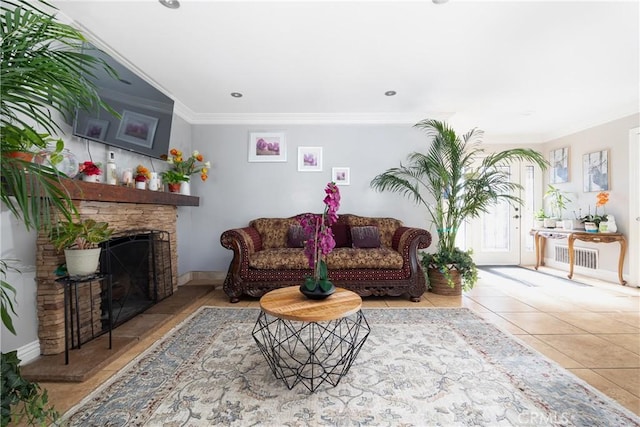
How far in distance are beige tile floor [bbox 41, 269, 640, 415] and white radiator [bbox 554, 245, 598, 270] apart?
0.35 m

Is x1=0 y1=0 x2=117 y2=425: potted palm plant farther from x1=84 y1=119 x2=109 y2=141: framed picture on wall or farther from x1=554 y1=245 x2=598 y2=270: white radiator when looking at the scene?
x1=554 y1=245 x2=598 y2=270: white radiator

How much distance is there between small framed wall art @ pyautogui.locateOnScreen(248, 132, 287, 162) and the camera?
409cm

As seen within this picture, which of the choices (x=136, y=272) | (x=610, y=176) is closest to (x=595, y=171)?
(x=610, y=176)

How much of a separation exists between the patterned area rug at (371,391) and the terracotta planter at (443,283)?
116 centimetres

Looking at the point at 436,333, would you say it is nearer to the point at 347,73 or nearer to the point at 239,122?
the point at 347,73

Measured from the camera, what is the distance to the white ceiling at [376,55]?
2.01 m

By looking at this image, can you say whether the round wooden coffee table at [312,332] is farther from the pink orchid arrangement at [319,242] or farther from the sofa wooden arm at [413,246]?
Result: the sofa wooden arm at [413,246]

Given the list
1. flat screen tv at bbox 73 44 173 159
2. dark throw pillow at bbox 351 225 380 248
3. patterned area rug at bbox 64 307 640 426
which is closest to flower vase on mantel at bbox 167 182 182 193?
flat screen tv at bbox 73 44 173 159

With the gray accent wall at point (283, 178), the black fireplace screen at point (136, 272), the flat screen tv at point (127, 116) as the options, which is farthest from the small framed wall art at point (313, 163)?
the black fireplace screen at point (136, 272)

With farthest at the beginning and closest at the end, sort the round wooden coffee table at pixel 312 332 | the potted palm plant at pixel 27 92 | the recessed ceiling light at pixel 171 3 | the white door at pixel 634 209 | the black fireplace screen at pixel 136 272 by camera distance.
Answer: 1. the white door at pixel 634 209
2. the black fireplace screen at pixel 136 272
3. the recessed ceiling light at pixel 171 3
4. the round wooden coffee table at pixel 312 332
5. the potted palm plant at pixel 27 92

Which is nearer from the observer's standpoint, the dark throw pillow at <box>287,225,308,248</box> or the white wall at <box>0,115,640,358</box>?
the dark throw pillow at <box>287,225,308,248</box>

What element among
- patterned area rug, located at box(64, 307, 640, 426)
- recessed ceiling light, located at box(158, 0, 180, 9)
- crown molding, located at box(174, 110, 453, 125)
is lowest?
patterned area rug, located at box(64, 307, 640, 426)

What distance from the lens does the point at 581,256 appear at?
4.45 metres

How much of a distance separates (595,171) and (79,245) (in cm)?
621
